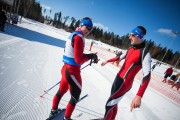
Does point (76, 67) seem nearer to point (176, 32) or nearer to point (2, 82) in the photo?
point (2, 82)

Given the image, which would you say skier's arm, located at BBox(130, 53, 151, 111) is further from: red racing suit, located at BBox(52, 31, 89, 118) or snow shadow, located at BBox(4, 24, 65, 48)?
snow shadow, located at BBox(4, 24, 65, 48)

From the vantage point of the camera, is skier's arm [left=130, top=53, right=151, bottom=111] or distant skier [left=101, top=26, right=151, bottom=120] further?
distant skier [left=101, top=26, right=151, bottom=120]

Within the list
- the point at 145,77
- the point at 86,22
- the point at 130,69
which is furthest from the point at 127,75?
the point at 86,22

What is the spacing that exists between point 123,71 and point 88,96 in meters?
2.11

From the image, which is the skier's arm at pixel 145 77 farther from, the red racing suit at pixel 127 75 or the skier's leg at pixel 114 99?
the skier's leg at pixel 114 99

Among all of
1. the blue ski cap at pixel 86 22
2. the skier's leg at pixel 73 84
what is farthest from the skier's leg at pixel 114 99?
the blue ski cap at pixel 86 22

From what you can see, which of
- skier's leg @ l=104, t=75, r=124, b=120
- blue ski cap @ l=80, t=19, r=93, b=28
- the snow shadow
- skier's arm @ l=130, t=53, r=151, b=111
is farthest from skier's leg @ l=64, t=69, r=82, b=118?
the snow shadow

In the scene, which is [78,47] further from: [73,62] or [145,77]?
[145,77]

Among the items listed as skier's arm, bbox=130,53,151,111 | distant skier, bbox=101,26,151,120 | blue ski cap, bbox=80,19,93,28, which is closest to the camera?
skier's arm, bbox=130,53,151,111

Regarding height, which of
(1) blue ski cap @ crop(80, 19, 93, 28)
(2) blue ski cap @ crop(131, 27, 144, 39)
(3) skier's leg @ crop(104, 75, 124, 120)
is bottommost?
(3) skier's leg @ crop(104, 75, 124, 120)

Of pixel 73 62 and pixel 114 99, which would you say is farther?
pixel 114 99

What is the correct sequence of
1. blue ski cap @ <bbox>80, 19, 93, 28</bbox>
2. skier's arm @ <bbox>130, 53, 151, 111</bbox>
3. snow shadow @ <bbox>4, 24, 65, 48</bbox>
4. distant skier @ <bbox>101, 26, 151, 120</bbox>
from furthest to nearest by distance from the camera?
snow shadow @ <bbox>4, 24, 65, 48</bbox>
distant skier @ <bbox>101, 26, 151, 120</bbox>
blue ski cap @ <bbox>80, 19, 93, 28</bbox>
skier's arm @ <bbox>130, 53, 151, 111</bbox>

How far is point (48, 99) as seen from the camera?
12.0 ft

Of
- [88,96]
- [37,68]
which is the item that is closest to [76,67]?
[88,96]
